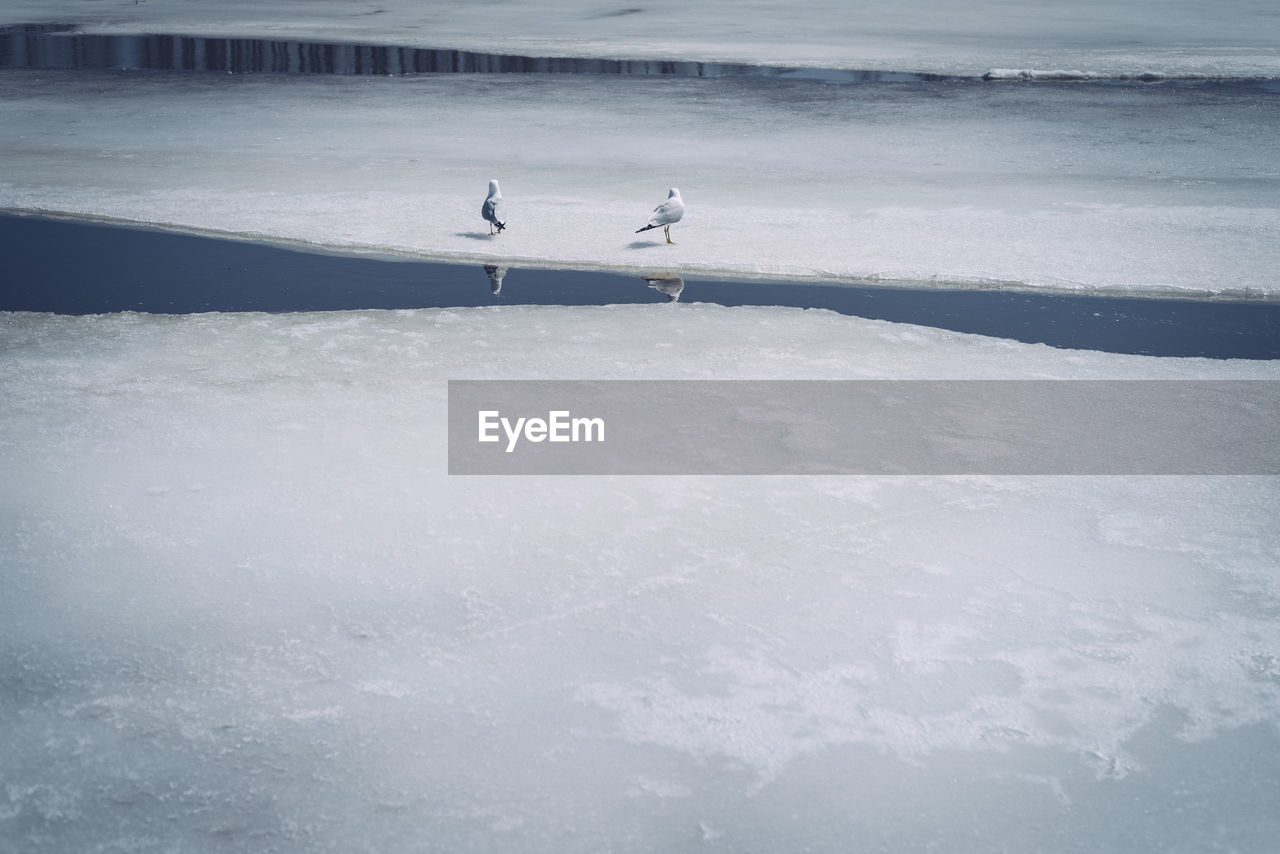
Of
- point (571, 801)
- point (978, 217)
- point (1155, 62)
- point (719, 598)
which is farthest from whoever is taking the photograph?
point (1155, 62)

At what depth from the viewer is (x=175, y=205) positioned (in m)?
6.58

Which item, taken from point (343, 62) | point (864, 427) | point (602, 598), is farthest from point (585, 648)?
point (343, 62)

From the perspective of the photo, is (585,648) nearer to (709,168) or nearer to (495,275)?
(495,275)

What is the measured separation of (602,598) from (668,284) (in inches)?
109

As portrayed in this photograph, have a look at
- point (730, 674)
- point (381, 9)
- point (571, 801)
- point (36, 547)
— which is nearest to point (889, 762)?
point (730, 674)

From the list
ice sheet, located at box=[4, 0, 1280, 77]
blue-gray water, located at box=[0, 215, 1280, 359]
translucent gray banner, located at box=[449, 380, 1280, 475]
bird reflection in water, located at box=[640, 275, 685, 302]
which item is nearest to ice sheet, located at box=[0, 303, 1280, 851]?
translucent gray banner, located at box=[449, 380, 1280, 475]

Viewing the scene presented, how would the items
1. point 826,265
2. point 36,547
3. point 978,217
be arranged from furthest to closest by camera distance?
point 978,217
point 826,265
point 36,547

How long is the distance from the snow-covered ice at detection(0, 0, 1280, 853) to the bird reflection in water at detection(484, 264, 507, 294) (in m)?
0.07

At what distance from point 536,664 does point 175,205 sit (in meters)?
4.83

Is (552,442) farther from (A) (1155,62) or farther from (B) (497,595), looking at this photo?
(A) (1155,62)

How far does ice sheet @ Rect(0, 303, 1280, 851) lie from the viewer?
89.2 inches

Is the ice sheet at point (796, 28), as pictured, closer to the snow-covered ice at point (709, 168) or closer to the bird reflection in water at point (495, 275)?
the snow-covered ice at point (709, 168)

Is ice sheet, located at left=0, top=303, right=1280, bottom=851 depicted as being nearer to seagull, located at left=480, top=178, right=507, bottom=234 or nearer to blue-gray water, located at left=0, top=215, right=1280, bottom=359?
blue-gray water, located at left=0, top=215, right=1280, bottom=359

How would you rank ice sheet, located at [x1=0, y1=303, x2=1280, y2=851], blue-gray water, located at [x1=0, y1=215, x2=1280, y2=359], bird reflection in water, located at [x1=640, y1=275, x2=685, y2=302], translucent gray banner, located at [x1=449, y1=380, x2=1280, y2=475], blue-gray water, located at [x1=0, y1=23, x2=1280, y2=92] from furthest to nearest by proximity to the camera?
blue-gray water, located at [x1=0, y1=23, x2=1280, y2=92] → bird reflection in water, located at [x1=640, y1=275, x2=685, y2=302] → blue-gray water, located at [x1=0, y1=215, x2=1280, y2=359] → translucent gray banner, located at [x1=449, y1=380, x2=1280, y2=475] → ice sheet, located at [x1=0, y1=303, x2=1280, y2=851]
